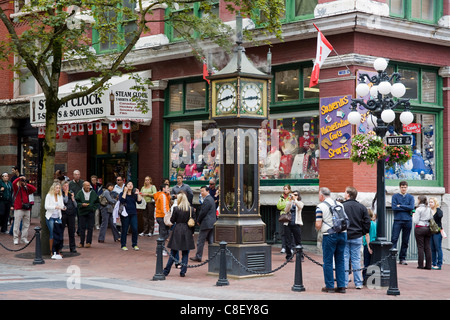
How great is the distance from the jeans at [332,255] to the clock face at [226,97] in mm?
3458

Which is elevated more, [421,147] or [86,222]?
[421,147]

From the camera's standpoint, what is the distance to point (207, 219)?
53.4 ft

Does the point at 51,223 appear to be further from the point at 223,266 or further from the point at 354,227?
the point at 354,227

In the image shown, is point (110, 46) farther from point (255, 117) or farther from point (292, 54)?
point (255, 117)

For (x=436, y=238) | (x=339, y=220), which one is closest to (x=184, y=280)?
(x=339, y=220)

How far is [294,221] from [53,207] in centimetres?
580

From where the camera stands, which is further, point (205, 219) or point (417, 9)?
point (417, 9)

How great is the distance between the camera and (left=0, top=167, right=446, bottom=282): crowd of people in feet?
40.4

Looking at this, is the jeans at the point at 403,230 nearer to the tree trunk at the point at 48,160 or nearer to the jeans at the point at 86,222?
the jeans at the point at 86,222

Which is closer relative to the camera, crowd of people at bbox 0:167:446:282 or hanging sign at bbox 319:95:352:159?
crowd of people at bbox 0:167:446:282

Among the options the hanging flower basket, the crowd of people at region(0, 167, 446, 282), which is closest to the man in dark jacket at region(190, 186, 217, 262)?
the crowd of people at region(0, 167, 446, 282)

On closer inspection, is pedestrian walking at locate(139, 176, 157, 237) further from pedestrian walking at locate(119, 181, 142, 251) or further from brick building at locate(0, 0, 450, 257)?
pedestrian walking at locate(119, 181, 142, 251)

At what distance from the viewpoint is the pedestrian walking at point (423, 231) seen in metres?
16.8

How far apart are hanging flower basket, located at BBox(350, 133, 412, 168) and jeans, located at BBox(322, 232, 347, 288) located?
186 centimetres
